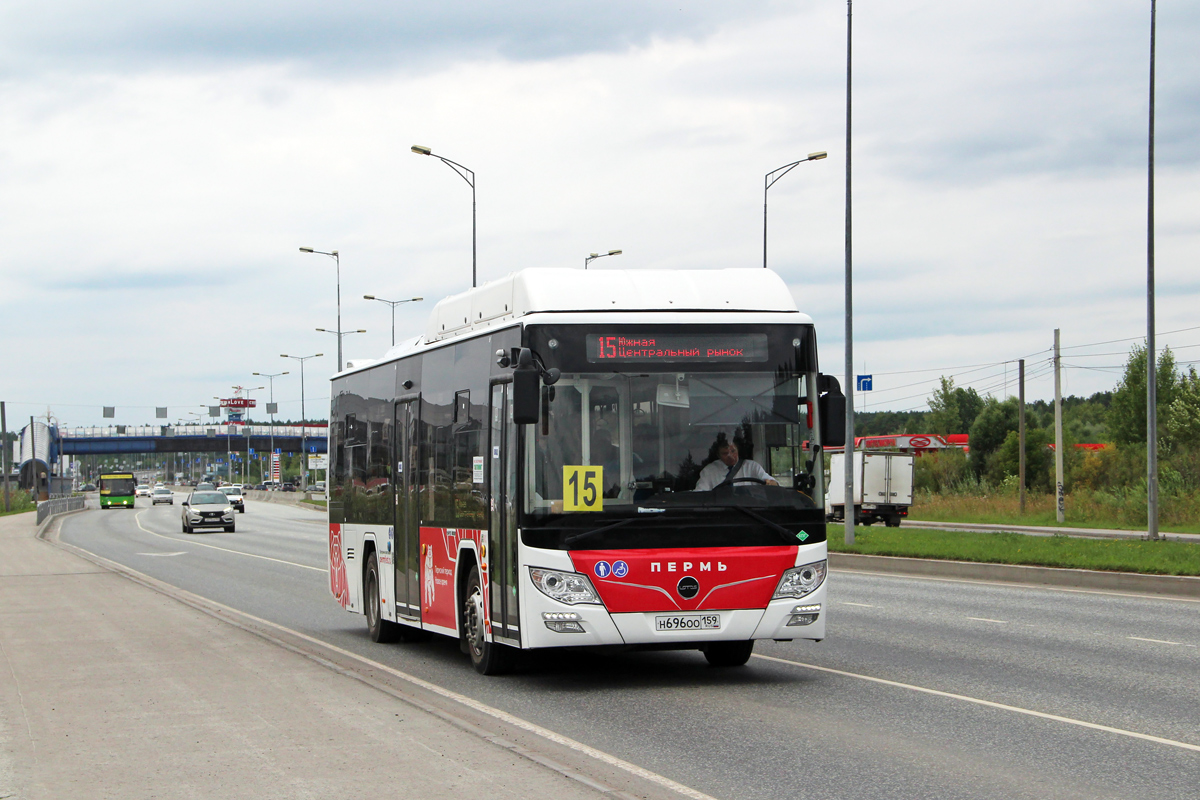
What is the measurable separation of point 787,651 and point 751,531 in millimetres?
2880

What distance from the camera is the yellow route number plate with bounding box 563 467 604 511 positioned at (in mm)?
10133

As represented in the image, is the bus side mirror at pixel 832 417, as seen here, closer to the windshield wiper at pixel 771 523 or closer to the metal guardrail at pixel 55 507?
the windshield wiper at pixel 771 523

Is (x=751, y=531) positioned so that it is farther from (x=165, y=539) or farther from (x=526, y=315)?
(x=165, y=539)

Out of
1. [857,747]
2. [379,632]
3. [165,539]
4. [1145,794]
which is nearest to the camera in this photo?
[1145,794]

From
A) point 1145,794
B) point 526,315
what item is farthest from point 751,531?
point 1145,794

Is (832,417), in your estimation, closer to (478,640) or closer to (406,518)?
(478,640)

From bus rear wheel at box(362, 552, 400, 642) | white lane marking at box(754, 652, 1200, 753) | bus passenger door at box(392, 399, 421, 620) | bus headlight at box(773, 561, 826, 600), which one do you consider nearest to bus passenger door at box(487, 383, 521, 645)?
bus headlight at box(773, 561, 826, 600)

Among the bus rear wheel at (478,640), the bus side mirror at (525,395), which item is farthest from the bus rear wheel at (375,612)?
the bus side mirror at (525,395)

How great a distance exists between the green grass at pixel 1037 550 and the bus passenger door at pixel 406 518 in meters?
12.4

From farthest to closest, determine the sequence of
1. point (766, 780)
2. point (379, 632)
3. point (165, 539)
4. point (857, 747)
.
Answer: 1. point (165, 539)
2. point (379, 632)
3. point (857, 747)
4. point (766, 780)

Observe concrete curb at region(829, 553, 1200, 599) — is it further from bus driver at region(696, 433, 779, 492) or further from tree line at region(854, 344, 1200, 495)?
tree line at region(854, 344, 1200, 495)

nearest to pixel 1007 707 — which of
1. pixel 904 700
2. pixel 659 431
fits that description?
pixel 904 700

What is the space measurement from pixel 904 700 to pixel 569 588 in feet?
8.29

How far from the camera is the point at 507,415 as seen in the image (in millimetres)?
10656
